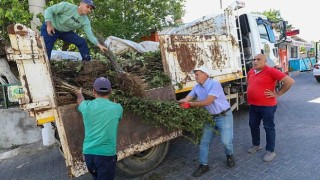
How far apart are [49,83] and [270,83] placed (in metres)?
3.02

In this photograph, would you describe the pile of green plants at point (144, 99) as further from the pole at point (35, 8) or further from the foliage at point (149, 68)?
the pole at point (35, 8)

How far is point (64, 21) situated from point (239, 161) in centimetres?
331

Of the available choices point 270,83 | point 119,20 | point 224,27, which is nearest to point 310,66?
point 119,20

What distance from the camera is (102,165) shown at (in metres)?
2.62

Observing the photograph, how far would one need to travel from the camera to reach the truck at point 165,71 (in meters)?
2.88

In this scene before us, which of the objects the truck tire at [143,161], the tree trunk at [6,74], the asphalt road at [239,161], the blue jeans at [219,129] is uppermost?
the tree trunk at [6,74]

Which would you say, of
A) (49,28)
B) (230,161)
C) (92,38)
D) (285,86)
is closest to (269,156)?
(230,161)

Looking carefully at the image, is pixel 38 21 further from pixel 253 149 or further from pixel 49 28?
pixel 253 149

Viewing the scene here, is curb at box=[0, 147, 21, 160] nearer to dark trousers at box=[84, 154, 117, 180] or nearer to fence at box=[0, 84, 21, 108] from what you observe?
fence at box=[0, 84, 21, 108]

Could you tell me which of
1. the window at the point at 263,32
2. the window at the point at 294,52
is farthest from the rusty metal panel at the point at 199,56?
the window at the point at 294,52

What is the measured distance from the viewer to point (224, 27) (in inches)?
228

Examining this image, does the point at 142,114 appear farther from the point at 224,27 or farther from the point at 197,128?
the point at 224,27

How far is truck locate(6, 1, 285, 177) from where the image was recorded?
2883 millimetres

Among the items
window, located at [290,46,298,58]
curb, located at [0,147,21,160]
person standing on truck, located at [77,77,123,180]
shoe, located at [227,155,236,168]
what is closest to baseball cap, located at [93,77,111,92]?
person standing on truck, located at [77,77,123,180]
